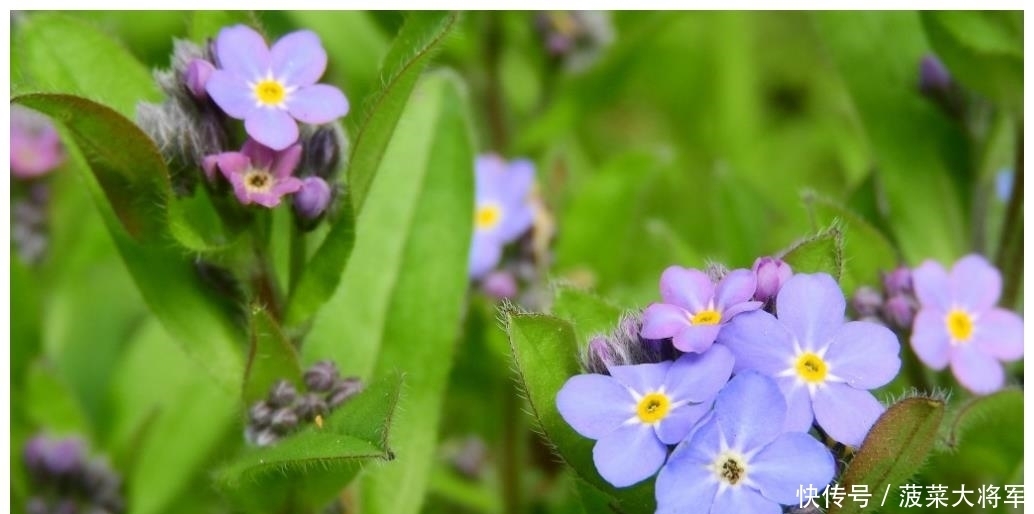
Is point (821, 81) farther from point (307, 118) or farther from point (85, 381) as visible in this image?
point (307, 118)

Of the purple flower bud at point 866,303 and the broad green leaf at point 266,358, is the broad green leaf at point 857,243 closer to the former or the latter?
the purple flower bud at point 866,303

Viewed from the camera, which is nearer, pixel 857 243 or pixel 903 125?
pixel 857 243

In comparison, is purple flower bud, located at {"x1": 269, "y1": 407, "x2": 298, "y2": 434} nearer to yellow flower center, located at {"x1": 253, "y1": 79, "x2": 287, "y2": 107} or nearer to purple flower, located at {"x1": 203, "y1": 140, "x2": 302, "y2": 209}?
purple flower, located at {"x1": 203, "y1": 140, "x2": 302, "y2": 209}

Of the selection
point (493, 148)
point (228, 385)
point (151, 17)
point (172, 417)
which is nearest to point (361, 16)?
point (493, 148)

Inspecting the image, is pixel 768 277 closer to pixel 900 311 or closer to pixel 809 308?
pixel 809 308

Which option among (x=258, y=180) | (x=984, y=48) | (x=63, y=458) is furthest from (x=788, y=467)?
(x=63, y=458)
